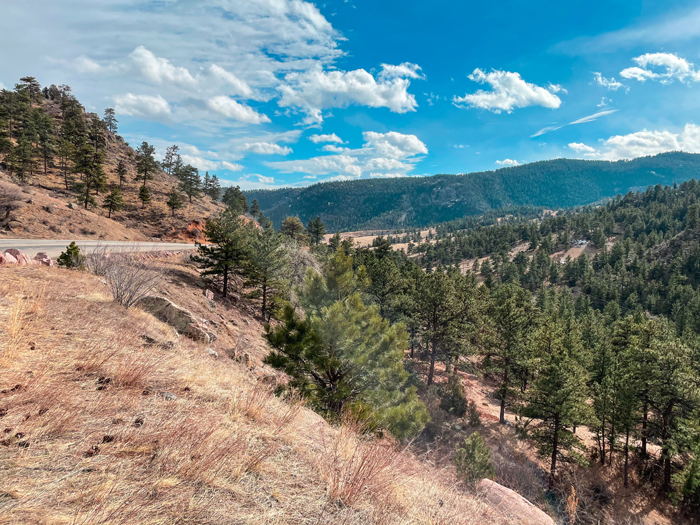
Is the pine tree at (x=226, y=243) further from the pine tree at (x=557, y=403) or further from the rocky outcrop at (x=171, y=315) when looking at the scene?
the pine tree at (x=557, y=403)

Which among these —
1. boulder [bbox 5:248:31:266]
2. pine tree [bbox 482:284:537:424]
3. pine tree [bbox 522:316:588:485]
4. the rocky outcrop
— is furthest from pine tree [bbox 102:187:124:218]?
pine tree [bbox 522:316:588:485]

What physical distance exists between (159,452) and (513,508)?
6267mm

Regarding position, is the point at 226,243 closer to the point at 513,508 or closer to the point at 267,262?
the point at 267,262

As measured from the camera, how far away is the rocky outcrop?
9547 mm

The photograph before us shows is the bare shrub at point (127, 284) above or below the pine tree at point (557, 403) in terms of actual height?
above

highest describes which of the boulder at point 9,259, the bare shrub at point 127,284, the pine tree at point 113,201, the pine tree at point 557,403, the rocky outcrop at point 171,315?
the pine tree at point 113,201

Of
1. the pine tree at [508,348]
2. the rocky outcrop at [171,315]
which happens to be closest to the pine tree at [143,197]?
the rocky outcrop at [171,315]

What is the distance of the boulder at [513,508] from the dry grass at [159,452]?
3.62ft

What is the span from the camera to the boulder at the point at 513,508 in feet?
16.9

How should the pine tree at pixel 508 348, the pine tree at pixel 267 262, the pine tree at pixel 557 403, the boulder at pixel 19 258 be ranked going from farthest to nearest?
1. the pine tree at pixel 508 348
2. the pine tree at pixel 267 262
3. the pine tree at pixel 557 403
4. the boulder at pixel 19 258

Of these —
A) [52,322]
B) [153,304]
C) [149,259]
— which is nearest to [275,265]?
[149,259]

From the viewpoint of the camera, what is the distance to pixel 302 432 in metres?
4.43

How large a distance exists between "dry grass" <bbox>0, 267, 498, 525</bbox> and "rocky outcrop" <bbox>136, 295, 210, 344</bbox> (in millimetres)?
4327

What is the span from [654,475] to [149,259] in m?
37.3
